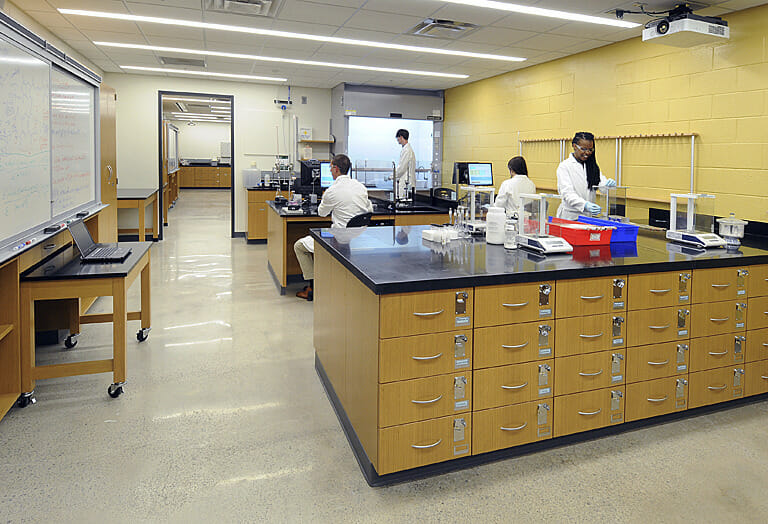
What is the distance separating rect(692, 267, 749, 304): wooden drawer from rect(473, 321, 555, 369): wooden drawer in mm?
943

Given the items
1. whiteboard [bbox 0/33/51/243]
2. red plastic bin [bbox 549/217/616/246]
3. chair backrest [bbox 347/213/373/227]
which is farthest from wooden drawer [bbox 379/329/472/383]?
chair backrest [bbox 347/213/373/227]

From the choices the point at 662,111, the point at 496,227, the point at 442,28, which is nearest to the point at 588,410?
the point at 496,227

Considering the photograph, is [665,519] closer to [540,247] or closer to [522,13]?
[540,247]

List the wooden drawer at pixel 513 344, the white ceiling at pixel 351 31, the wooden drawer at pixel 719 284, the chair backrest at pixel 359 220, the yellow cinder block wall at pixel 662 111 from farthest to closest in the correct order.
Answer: the chair backrest at pixel 359 220
the white ceiling at pixel 351 31
the yellow cinder block wall at pixel 662 111
the wooden drawer at pixel 719 284
the wooden drawer at pixel 513 344

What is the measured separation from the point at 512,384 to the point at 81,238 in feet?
9.23

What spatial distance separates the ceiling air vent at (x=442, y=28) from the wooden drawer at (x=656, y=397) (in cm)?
393

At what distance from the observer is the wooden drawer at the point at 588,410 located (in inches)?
98.9

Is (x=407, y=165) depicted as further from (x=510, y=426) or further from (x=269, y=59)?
(x=510, y=426)

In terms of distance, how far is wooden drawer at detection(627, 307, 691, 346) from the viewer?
262 cm

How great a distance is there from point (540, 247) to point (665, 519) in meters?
1.35

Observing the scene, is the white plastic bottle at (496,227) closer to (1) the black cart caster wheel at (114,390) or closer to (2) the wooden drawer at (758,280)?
(2) the wooden drawer at (758,280)

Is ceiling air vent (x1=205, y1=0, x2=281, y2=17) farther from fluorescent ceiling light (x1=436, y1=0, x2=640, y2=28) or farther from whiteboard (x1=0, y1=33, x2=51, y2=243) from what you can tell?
whiteboard (x1=0, y1=33, x2=51, y2=243)

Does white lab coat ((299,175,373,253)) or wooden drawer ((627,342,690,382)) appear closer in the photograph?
wooden drawer ((627,342,690,382))

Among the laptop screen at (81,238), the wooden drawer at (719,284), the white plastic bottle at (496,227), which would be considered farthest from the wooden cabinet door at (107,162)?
the wooden drawer at (719,284)
